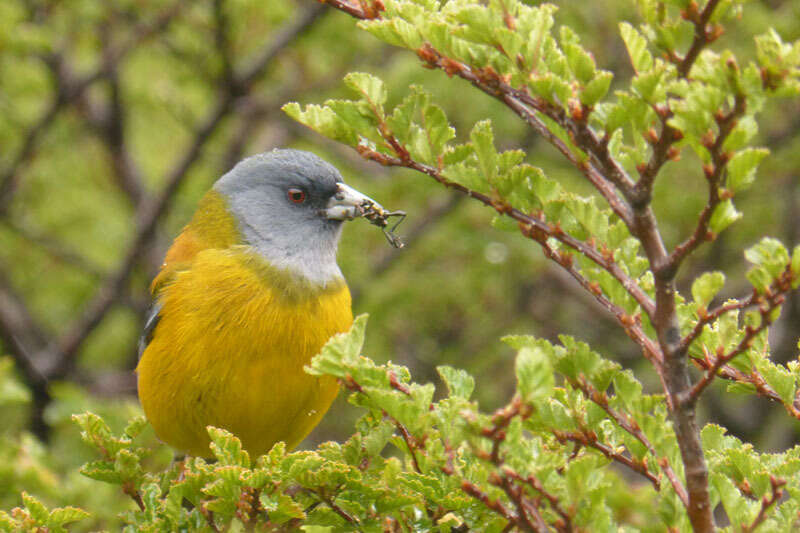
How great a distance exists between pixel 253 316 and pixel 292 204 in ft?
3.12

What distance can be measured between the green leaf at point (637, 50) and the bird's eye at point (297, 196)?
2774 millimetres

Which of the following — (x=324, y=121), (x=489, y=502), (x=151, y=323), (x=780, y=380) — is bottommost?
(x=151, y=323)

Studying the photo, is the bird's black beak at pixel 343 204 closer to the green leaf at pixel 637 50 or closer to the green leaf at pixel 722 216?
the green leaf at pixel 637 50

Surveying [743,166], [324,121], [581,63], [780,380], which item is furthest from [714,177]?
[324,121]

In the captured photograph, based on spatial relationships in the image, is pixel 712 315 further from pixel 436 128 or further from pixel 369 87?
pixel 369 87

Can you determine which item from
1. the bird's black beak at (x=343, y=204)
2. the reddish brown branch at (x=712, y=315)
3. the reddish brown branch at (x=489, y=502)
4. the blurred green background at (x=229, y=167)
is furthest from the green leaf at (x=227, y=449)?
the blurred green background at (x=229, y=167)

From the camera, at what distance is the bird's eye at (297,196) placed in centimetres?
462

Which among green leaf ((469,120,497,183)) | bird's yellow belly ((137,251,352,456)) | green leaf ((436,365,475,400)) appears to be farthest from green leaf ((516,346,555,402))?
bird's yellow belly ((137,251,352,456))

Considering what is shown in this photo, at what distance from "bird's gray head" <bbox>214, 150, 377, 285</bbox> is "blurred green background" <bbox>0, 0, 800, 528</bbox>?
211 centimetres

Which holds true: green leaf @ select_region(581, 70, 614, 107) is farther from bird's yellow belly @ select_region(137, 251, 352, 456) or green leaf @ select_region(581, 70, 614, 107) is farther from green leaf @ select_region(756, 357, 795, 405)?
bird's yellow belly @ select_region(137, 251, 352, 456)

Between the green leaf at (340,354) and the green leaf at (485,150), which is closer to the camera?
the green leaf at (340,354)

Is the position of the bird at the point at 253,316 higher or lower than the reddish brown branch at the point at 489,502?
lower

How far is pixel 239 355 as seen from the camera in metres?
3.75

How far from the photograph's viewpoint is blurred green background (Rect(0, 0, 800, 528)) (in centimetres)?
711
